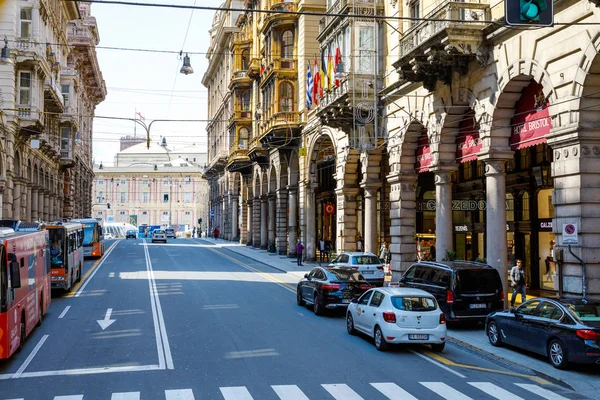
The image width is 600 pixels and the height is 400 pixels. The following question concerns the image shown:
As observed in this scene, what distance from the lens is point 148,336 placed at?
55.5ft

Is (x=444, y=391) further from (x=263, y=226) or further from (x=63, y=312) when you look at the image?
(x=263, y=226)

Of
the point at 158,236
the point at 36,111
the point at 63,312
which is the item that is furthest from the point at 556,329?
the point at 158,236

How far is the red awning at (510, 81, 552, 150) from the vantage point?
19094 millimetres

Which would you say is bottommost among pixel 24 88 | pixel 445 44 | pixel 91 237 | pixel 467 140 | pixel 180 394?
pixel 180 394

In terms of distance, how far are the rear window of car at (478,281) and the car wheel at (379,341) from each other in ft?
12.5

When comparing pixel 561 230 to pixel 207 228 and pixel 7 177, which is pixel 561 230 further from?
pixel 207 228

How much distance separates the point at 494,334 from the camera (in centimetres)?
1605

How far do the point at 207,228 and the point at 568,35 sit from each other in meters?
99.2

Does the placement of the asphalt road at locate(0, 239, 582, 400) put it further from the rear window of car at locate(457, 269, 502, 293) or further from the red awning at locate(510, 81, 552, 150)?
the red awning at locate(510, 81, 552, 150)

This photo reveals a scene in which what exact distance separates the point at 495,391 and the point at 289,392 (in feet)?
12.5

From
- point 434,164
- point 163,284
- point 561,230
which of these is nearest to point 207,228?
point 163,284

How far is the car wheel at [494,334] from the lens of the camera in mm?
15856

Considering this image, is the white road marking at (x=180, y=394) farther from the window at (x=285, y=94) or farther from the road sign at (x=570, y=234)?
the window at (x=285, y=94)

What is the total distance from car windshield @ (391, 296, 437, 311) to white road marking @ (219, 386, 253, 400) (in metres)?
5.12
